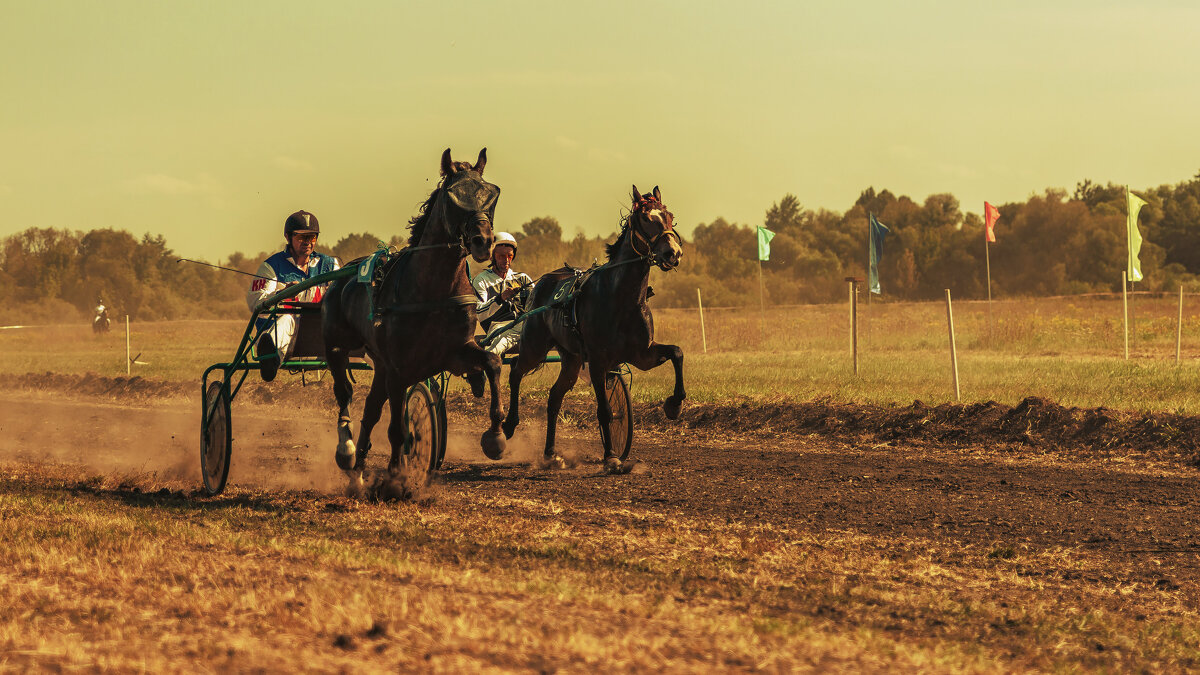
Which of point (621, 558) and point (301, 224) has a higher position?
point (301, 224)

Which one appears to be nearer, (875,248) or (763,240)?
(875,248)

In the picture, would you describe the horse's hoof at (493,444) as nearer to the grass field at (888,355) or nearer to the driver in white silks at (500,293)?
the driver in white silks at (500,293)

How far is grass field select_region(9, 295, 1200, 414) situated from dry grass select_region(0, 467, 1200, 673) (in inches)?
293

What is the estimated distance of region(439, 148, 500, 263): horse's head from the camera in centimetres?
→ 698

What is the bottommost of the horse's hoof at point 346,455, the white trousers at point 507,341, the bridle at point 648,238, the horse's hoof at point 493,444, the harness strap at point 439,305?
the horse's hoof at point 346,455

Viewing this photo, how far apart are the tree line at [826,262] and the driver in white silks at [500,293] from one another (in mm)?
44336

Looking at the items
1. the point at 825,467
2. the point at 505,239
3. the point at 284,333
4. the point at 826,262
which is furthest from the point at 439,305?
the point at 826,262

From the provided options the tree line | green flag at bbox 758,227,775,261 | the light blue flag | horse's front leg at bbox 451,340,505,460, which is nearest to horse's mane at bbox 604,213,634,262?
horse's front leg at bbox 451,340,505,460

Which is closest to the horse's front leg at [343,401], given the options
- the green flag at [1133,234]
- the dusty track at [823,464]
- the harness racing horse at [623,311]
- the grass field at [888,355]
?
the dusty track at [823,464]

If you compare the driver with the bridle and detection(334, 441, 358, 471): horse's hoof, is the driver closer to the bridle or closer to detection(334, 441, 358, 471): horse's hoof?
detection(334, 441, 358, 471): horse's hoof

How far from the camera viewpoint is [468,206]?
724 centimetres

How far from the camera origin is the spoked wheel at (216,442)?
349 inches

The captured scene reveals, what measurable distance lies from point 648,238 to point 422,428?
7.73 ft

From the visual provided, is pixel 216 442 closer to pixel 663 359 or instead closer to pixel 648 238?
pixel 663 359
